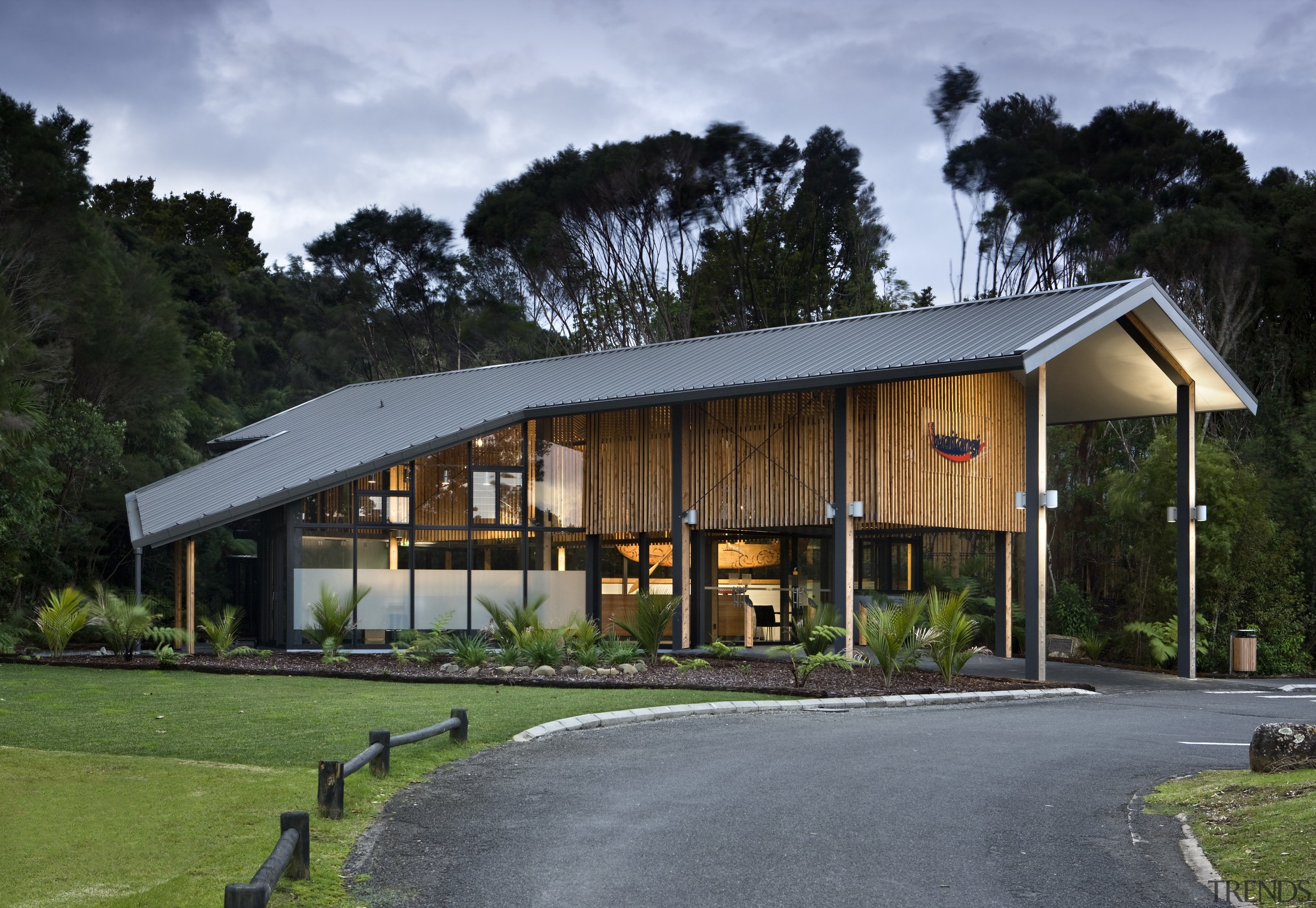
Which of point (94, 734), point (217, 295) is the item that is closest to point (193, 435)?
point (217, 295)

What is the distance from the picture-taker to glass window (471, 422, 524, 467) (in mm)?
21469

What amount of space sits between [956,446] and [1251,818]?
1353 cm

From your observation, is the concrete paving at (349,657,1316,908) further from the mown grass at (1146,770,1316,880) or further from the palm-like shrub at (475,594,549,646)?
the palm-like shrub at (475,594,549,646)

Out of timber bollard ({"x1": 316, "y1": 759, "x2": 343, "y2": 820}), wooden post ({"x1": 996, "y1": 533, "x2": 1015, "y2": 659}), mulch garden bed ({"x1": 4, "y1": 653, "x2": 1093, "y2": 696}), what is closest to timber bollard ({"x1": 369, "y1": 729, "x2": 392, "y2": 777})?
timber bollard ({"x1": 316, "y1": 759, "x2": 343, "y2": 820})

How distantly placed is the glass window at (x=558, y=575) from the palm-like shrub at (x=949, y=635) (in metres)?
7.50

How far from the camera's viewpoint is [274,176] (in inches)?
1982

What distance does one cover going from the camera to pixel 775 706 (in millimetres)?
13219

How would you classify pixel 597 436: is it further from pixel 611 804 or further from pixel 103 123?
pixel 103 123

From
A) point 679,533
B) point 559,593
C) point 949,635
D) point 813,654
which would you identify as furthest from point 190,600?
point 949,635

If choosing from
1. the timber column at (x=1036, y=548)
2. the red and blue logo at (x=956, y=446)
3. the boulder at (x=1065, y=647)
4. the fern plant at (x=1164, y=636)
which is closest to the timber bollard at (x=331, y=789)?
the timber column at (x=1036, y=548)

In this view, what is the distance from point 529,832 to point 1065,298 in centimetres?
1485

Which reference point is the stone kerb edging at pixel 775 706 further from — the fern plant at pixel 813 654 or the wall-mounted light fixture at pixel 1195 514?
the wall-mounted light fixture at pixel 1195 514

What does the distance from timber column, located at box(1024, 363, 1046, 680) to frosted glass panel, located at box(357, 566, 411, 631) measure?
9.71 metres

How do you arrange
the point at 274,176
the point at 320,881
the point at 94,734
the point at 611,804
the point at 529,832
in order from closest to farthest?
the point at 320,881, the point at 529,832, the point at 611,804, the point at 94,734, the point at 274,176
